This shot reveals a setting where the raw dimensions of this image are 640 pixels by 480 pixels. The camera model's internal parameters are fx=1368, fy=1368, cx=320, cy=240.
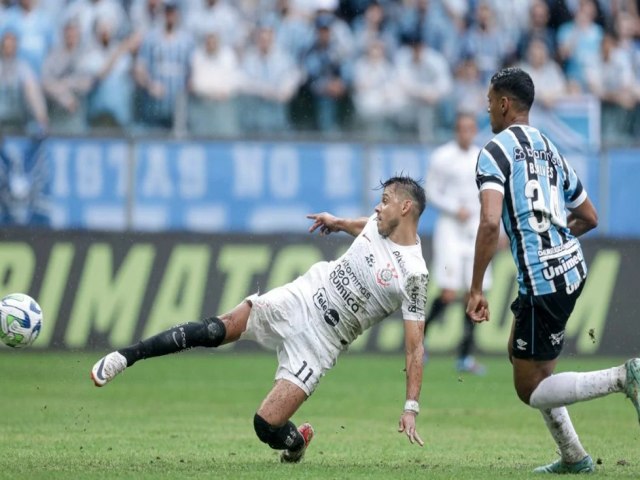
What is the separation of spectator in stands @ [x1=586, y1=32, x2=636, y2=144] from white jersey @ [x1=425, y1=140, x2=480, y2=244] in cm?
386

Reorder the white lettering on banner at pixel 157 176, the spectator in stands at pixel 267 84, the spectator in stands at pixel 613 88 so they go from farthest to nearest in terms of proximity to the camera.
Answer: the spectator in stands at pixel 613 88, the spectator in stands at pixel 267 84, the white lettering on banner at pixel 157 176

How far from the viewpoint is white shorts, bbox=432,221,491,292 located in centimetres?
1596

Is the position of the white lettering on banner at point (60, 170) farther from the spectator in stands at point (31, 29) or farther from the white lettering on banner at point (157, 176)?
the spectator in stands at point (31, 29)

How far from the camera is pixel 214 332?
9000 mm

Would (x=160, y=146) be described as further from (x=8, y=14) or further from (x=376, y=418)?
(x=376, y=418)

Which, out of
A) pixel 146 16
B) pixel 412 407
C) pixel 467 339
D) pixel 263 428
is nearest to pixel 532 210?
pixel 412 407

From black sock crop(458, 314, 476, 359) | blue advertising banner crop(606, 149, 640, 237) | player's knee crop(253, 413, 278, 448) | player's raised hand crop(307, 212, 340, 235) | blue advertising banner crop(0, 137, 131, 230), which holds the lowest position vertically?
black sock crop(458, 314, 476, 359)

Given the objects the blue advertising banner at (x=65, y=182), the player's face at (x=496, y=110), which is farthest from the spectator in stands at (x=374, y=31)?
the player's face at (x=496, y=110)

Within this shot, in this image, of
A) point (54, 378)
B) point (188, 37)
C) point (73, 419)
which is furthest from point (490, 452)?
point (188, 37)

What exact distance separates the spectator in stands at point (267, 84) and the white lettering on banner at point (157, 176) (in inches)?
62.9

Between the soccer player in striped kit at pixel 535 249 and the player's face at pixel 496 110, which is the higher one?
the player's face at pixel 496 110

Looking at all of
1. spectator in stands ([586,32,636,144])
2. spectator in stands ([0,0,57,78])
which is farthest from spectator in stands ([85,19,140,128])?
spectator in stands ([586,32,636,144])

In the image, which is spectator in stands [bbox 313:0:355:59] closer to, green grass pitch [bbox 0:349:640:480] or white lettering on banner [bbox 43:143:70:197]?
white lettering on banner [bbox 43:143:70:197]

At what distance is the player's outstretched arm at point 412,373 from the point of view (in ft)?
26.9
